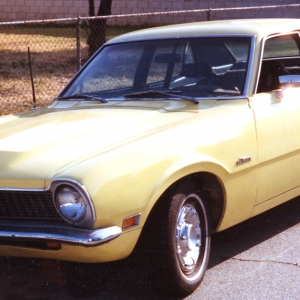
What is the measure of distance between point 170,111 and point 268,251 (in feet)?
3.94

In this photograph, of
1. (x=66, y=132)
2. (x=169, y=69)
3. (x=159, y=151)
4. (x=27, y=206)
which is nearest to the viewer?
(x=27, y=206)

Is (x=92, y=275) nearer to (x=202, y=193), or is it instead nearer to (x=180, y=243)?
(x=180, y=243)

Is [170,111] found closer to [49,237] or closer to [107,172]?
[107,172]

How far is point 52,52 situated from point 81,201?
16937mm

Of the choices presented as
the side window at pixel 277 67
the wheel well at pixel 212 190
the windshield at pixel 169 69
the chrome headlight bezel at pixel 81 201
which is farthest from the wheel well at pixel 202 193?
the side window at pixel 277 67

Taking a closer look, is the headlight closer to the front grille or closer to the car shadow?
the front grille

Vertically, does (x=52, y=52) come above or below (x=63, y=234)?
below

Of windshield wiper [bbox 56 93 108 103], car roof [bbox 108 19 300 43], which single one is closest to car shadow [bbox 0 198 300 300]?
windshield wiper [bbox 56 93 108 103]

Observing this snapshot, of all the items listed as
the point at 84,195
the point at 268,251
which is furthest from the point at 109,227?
the point at 268,251

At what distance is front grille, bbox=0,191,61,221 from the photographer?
3.75 meters

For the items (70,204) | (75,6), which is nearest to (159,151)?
(70,204)

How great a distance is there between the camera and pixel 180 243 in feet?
13.4

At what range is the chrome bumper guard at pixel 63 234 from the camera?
11.7ft

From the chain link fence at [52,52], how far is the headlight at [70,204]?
17.8 ft
